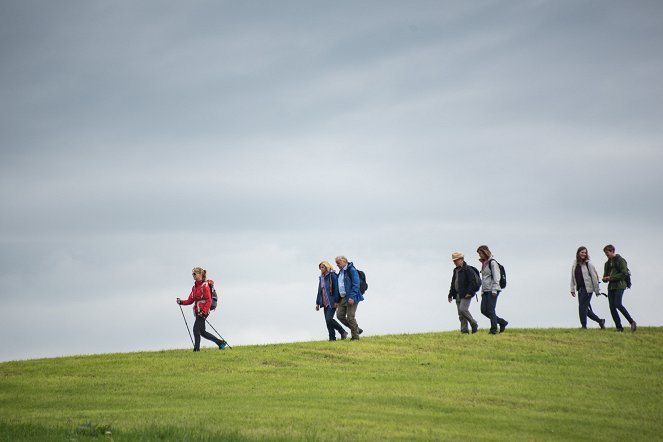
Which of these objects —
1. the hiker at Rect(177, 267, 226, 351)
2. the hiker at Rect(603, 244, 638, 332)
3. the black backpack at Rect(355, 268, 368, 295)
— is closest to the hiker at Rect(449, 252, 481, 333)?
the black backpack at Rect(355, 268, 368, 295)

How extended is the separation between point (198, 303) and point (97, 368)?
13.5 ft

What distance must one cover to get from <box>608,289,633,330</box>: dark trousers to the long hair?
4.64m

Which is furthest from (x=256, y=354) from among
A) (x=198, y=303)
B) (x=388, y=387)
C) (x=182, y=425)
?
(x=182, y=425)

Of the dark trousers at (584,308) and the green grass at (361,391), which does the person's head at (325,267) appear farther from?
the dark trousers at (584,308)

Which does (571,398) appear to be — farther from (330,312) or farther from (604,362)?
(330,312)

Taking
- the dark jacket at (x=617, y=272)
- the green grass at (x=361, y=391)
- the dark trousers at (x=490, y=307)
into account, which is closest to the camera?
the green grass at (x=361, y=391)

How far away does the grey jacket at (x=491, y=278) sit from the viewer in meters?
30.1

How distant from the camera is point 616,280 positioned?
3075 cm

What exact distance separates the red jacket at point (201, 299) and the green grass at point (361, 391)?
4.95ft

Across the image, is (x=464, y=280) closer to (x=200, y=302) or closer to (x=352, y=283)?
(x=352, y=283)

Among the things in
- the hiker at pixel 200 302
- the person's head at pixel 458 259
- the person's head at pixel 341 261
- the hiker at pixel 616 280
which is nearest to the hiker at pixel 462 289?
the person's head at pixel 458 259

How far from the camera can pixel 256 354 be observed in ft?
89.4

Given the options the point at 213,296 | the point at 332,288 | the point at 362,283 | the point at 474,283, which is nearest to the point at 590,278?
the point at 474,283

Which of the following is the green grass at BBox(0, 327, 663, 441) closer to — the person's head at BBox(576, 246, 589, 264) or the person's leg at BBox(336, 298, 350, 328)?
the person's leg at BBox(336, 298, 350, 328)
